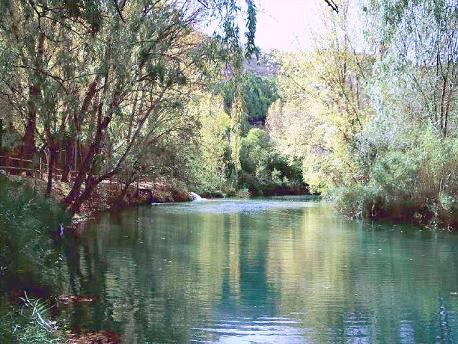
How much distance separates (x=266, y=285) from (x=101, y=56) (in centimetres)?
481

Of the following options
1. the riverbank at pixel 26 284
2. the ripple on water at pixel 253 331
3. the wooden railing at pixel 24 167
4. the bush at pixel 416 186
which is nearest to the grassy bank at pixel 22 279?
the riverbank at pixel 26 284

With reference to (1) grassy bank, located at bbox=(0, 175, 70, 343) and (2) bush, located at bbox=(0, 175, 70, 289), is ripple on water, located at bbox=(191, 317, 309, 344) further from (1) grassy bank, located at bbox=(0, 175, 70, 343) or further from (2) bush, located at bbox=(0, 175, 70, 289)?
(2) bush, located at bbox=(0, 175, 70, 289)

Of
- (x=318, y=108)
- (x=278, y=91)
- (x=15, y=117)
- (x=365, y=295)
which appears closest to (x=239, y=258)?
(x=365, y=295)

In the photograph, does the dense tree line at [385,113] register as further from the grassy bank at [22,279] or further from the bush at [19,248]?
the grassy bank at [22,279]

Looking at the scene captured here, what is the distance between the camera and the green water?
7.47m

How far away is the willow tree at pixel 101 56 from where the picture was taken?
8258mm

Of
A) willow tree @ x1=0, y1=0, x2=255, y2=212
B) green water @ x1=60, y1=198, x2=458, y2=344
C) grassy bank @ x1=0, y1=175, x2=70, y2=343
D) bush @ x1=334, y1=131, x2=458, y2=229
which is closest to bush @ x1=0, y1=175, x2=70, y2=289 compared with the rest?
grassy bank @ x1=0, y1=175, x2=70, y2=343

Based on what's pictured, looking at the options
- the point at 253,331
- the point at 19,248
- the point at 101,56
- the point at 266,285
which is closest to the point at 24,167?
the point at 101,56

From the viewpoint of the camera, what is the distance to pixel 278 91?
28.6 m

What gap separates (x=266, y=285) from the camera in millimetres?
10281

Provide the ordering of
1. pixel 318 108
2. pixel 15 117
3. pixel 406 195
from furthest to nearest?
pixel 318 108
pixel 406 195
pixel 15 117

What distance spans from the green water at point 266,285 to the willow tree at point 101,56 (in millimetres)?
3032

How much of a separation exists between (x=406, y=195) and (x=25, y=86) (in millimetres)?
12671

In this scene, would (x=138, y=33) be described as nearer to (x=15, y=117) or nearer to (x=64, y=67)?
(x=64, y=67)
